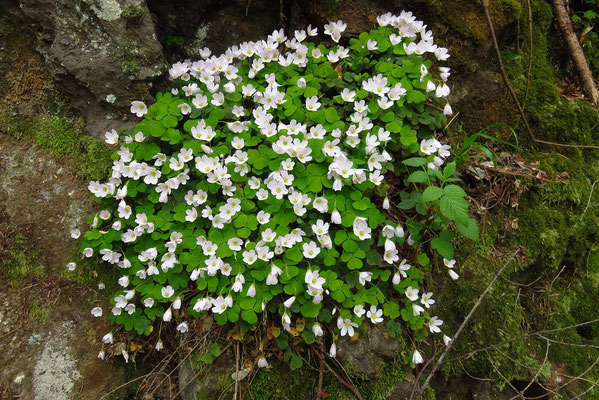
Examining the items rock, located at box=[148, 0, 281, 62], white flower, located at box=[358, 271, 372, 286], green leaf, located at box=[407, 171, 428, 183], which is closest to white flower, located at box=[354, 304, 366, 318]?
white flower, located at box=[358, 271, 372, 286]

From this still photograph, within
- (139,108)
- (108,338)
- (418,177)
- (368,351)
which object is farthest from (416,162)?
(108,338)

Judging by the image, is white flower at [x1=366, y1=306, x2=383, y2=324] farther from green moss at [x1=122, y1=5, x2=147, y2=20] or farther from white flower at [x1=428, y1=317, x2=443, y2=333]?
green moss at [x1=122, y1=5, x2=147, y2=20]

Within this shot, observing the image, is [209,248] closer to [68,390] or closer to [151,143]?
[151,143]

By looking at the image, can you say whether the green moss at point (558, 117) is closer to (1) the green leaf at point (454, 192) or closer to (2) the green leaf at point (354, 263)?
(1) the green leaf at point (454, 192)

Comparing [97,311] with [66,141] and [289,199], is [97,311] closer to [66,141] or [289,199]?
[66,141]

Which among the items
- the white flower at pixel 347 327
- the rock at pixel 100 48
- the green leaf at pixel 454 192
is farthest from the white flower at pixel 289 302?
the rock at pixel 100 48

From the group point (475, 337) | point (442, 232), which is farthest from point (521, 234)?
point (442, 232)
